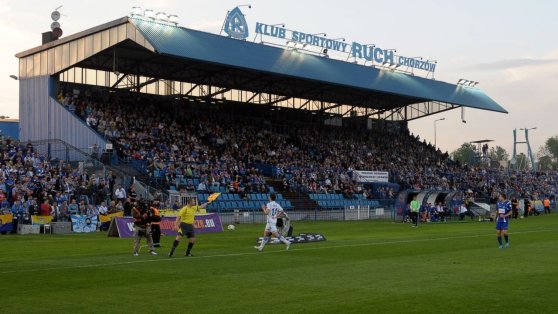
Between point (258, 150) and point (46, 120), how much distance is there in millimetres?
17522

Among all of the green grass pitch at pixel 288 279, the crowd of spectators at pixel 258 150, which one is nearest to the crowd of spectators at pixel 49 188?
the crowd of spectators at pixel 258 150

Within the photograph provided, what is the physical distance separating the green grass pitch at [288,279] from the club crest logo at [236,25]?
30.6 metres

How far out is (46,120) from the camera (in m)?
54.1

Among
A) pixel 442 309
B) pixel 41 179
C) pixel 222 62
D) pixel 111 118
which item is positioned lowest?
pixel 442 309

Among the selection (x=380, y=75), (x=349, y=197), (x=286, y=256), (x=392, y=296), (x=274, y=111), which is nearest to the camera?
(x=392, y=296)

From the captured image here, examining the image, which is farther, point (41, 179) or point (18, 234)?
point (41, 179)

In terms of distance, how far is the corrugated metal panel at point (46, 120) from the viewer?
51594 mm

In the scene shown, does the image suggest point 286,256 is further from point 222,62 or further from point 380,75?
point 380,75

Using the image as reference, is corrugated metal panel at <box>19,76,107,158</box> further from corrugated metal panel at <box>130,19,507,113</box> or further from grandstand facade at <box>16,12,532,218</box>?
corrugated metal panel at <box>130,19,507,113</box>

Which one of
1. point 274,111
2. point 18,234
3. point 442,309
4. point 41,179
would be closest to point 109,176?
point 41,179

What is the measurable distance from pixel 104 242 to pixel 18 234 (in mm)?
8133

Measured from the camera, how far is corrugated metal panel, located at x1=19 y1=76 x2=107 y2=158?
51594 millimetres

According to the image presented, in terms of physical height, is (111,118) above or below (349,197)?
above

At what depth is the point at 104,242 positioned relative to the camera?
3081cm
